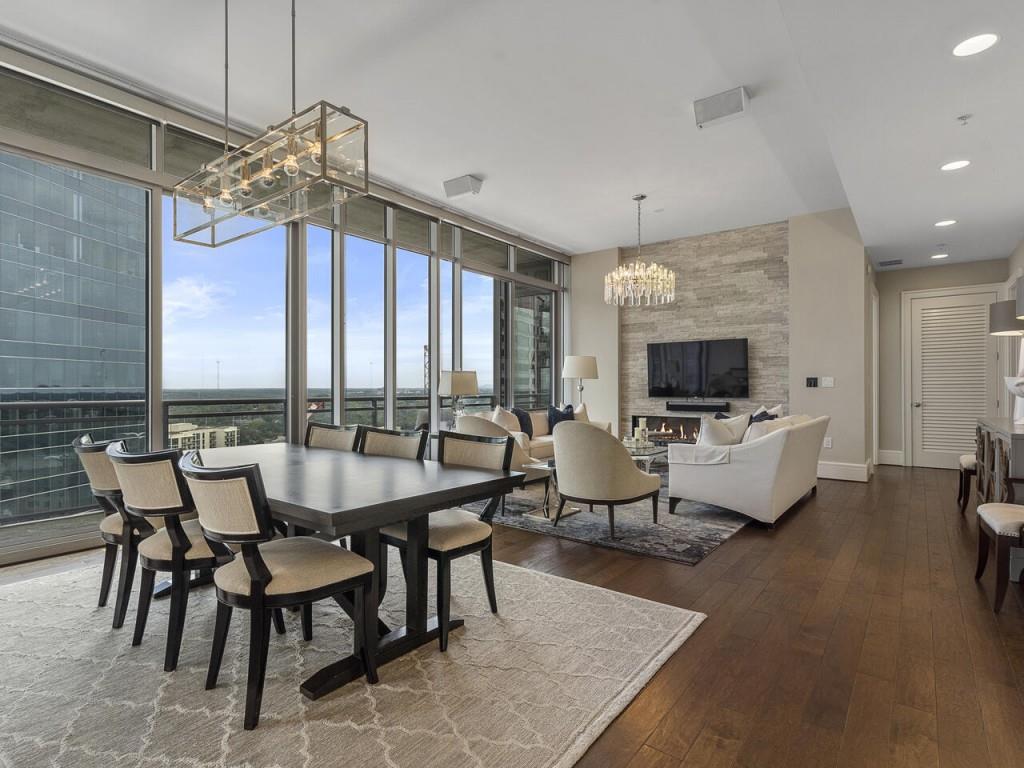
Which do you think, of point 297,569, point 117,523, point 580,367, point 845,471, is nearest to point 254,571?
point 297,569

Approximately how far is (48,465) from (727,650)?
432cm

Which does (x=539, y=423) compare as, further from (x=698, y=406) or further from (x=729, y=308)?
(x=729, y=308)

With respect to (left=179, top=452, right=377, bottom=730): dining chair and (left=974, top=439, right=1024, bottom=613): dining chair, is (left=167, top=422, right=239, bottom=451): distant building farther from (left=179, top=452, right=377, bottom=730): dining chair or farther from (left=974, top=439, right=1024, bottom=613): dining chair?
(left=974, top=439, right=1024, bottom=613): dining chair

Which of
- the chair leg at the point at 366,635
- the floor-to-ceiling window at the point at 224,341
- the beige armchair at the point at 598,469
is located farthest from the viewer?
the floor-to-ceiling window at the point at 224,341

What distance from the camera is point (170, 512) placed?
2.17 m

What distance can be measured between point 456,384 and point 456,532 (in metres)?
3.49

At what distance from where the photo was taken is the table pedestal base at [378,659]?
201 centimetres

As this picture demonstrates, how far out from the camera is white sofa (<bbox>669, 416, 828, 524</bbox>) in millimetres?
4141

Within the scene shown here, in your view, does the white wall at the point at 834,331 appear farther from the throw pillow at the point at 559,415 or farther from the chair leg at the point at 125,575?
the chair leg at the point at 125,575

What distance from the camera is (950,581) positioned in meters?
3.14

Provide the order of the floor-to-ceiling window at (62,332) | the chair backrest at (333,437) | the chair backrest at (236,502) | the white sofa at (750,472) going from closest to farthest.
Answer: the chair backrest at (236,502) < the floor-to-ceiling window at (62,332) < the chair backrest at (333,437) < the white sofa at (750,472)

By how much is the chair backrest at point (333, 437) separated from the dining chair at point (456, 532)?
0.98 meters

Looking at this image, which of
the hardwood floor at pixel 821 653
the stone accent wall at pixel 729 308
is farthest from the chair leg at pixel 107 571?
the stone accent wall at pixel 729 308

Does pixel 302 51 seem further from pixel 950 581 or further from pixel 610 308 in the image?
pixel 610 308
